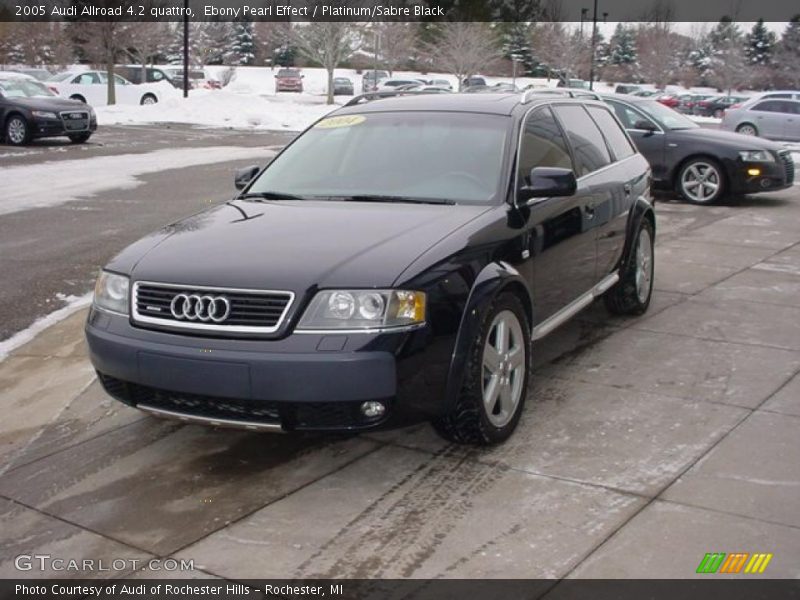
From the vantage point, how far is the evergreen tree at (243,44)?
326 feet

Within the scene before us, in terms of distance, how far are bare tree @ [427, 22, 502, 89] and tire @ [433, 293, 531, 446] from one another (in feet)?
172

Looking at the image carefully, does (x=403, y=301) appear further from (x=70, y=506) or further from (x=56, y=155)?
(x=56, y=155)

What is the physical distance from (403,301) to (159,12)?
41.5 m

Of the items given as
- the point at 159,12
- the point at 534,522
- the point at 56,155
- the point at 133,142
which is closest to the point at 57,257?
the point at 534,522

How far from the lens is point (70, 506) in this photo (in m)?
3.93

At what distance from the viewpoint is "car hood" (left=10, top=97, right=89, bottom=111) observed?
67.1 ft

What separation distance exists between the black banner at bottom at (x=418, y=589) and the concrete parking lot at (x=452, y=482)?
59 mm

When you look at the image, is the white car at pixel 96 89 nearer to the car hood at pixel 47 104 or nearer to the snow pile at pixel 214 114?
the snow pile at pixel 214 114

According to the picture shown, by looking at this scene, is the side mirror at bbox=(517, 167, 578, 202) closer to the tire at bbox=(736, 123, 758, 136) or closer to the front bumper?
the front bumper

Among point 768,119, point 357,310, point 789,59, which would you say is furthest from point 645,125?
point 789,59

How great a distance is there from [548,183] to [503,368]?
1029 mm

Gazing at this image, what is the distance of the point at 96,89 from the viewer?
38500 millimetres

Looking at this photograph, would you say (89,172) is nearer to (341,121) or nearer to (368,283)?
Result: (341,121)

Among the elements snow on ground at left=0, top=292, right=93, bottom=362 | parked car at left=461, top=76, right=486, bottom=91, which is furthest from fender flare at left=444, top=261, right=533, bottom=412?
parked car at left=461, top=76, right=486, bottom=91
